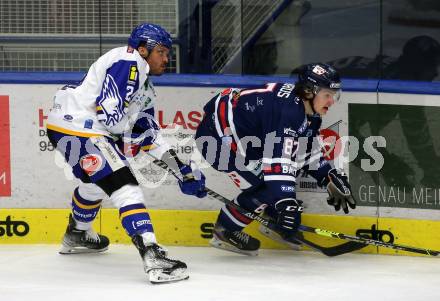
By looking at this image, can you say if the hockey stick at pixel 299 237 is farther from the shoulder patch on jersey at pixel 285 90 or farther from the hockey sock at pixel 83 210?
the shoulder patch on jersey at pixel 285 90

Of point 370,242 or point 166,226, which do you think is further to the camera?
point 166,226

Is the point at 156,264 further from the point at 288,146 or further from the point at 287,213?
the point at 288,146

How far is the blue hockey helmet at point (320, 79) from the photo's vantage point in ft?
15.6

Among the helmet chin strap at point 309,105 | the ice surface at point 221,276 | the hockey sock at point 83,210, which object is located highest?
the helmet chin strap at point 309,105

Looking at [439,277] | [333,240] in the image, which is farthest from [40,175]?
[439,277]

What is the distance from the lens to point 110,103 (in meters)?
4.54

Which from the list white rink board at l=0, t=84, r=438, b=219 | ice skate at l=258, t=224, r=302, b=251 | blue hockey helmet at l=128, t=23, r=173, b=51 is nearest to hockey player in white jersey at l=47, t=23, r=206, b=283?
blue hockey helmet at l=128, t=23, r=173, b=51

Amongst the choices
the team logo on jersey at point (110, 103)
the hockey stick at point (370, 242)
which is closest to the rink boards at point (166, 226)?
the hockey stick at point (370, 242)

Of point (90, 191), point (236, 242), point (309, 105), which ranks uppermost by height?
point (309, 105)

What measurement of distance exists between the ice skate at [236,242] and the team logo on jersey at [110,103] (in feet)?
2.96

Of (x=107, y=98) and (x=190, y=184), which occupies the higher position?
(x=107, y=98)

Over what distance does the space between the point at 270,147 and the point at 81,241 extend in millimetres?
1088

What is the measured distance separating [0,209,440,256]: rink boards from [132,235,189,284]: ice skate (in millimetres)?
832

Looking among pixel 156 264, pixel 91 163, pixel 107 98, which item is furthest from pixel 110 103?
pixel 156 264
